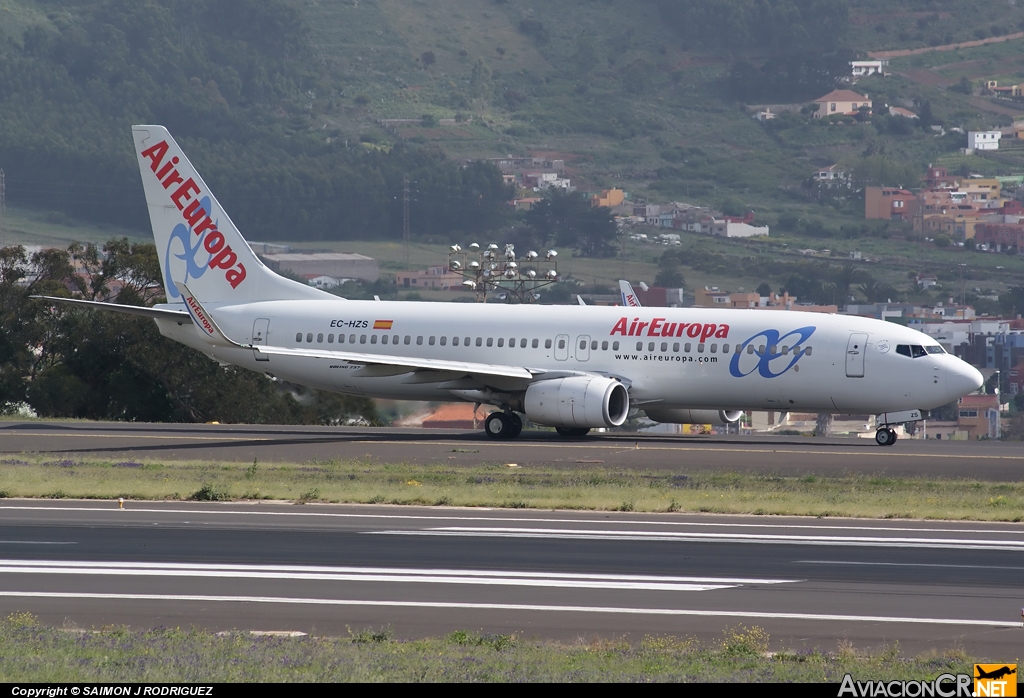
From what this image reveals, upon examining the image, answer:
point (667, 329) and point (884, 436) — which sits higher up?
point (667, 329)

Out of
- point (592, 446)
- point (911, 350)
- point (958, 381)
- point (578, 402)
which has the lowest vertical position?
point (592, 446)

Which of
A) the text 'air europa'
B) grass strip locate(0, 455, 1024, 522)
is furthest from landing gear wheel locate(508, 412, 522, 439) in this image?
grass strip locate(0, 455, 1024, 522)

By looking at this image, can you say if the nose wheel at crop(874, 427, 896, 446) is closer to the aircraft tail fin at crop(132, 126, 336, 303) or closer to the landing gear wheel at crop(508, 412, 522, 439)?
the landing gear wheel at crop(508, 412, 522, 439)

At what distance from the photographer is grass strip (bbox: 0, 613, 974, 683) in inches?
452

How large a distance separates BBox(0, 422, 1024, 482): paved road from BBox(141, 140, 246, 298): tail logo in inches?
200

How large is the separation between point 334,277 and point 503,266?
12762 centimetres

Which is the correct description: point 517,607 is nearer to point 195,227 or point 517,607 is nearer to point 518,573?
point 518,573

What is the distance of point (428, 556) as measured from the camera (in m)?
19.1

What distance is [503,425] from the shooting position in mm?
40188

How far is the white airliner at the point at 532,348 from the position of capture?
3712 cm

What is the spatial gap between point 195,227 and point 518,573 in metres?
29.5

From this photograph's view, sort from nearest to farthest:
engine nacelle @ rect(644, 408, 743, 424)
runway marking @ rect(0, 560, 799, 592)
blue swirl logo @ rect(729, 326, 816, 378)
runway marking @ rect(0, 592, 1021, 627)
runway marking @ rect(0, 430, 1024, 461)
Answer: runway marking @ rect(0, 592, 1021, 627) < runway marking @ rect(0, 560, 799, 592) < runway marking @ rect(0, 430, 1024, 461) < blue swirl logo @ rect(729, 326, 816, 378) < engine nacelle @ rect(644, 408, 743, 424)

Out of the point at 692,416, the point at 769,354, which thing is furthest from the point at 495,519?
the point at 692,416

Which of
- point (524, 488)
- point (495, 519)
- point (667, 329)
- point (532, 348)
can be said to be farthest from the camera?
point (532, 348)
